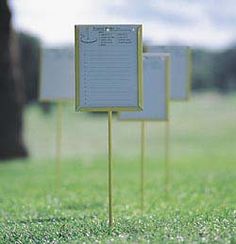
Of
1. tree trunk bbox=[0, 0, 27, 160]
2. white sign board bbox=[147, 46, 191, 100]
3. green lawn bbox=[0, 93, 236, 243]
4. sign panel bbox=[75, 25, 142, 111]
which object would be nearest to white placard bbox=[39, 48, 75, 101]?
green lawn bbox=[0, 93, 236, 243]

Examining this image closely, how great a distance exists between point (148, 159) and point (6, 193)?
1207 centimetres

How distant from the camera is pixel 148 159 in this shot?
97.9 feet

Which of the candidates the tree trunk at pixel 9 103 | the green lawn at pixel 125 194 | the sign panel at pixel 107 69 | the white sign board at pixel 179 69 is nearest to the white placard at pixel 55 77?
the green lawn at pixel 125 194

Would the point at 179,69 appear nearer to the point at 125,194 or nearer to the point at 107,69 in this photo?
the point at 125,194

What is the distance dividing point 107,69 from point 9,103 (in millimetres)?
16572

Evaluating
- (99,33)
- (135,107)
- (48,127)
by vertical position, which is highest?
(99,33)

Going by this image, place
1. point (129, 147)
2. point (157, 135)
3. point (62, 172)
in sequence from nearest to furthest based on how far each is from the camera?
1. point (62, 172)
2. point (129, 147)
3. point (157, 135)

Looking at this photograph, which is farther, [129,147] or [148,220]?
[129,147]

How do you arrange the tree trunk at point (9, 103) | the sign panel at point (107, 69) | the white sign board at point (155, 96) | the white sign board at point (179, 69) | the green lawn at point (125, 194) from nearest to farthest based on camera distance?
the green lawn at point (125, 194), the sign panel at point (107, 69), the white sign board at point (155, 96), the white sign board at point (179, 69), the tree trunk at point (9, 103)

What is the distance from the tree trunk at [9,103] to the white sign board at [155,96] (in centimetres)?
1276

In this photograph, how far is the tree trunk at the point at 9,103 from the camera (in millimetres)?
27594

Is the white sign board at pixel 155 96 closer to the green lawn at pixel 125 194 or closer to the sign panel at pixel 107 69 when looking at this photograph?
the green lawn at pixel 125 194

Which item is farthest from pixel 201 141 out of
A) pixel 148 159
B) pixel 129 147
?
pixel 148 159

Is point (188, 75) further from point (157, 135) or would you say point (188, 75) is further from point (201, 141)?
point (157, 135)
